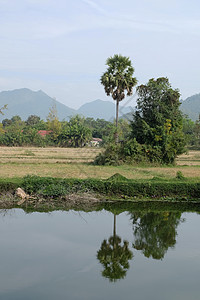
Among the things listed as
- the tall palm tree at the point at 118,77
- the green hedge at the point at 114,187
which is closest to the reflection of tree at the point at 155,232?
the green hedge at the point at 114,187

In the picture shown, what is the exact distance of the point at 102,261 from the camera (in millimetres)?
9031

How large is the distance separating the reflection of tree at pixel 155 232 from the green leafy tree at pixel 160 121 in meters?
14.9

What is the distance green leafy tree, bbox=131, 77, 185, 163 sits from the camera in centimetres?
2877

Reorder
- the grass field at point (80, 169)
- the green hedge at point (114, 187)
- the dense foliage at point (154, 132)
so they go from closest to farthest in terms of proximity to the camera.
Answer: the green hedge at point (114, 187)
the grass field at point (80, 169)
the dense foliage at point (154, 132)

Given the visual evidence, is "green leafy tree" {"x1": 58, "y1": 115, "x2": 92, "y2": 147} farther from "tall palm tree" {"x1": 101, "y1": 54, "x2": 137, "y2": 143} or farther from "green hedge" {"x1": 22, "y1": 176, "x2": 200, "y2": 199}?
"green hedge" {"x1": 22, "y1": 176, "x2": 200, "y2": 199}

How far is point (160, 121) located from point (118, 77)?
7078 millimetres

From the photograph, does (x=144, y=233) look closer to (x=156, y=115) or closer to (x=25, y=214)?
(x=25, y=214)

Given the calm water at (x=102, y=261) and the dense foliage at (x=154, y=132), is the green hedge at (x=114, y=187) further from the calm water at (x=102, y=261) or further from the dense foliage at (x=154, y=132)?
the dense foliage at (x=154, y=132)

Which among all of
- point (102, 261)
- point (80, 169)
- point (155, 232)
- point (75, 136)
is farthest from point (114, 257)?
point (75, 136)

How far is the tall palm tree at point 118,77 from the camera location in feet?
109

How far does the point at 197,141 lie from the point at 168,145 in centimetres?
3752

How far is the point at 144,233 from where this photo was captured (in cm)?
1154

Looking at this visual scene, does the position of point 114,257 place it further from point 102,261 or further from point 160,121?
point 160,121

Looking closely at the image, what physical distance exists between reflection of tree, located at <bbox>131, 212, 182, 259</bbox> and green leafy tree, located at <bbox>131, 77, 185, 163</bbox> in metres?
14.9
